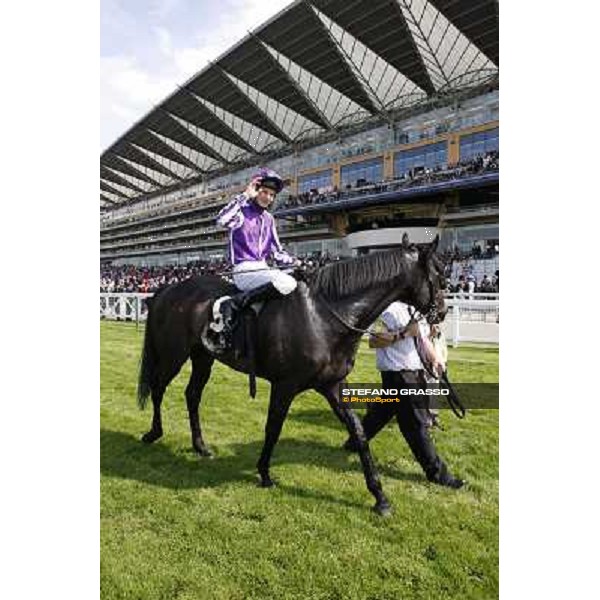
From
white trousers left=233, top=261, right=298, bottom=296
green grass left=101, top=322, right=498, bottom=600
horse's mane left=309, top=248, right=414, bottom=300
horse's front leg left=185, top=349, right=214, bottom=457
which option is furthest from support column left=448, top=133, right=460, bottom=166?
horse's front leg left=185, top=349, right=214, bottom=457

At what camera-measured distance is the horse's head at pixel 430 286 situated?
308cm

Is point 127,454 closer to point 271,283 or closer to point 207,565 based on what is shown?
point 207,565

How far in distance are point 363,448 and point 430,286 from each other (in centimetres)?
120

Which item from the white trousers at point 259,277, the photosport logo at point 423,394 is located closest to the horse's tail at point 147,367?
the white trousers at point 259,277

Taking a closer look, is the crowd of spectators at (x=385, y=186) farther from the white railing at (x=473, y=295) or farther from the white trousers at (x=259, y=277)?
the white trousers at (x=259, y=277)

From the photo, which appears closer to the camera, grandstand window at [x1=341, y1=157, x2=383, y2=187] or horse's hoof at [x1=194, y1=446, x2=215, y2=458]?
horse's hoof at [x1=194, y1=446, x2=215, y2=458]

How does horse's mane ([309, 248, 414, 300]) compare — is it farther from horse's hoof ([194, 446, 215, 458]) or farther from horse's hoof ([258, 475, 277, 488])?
horse's hoof ([194, 446, 215, 458])

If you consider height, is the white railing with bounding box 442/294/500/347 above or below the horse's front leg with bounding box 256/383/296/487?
above

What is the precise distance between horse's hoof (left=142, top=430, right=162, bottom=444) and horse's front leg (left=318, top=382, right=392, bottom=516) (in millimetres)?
1752

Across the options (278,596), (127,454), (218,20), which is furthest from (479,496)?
(218,20)

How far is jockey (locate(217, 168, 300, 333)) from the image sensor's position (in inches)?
126

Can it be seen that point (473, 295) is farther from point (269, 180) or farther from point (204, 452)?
point (204, 452)
